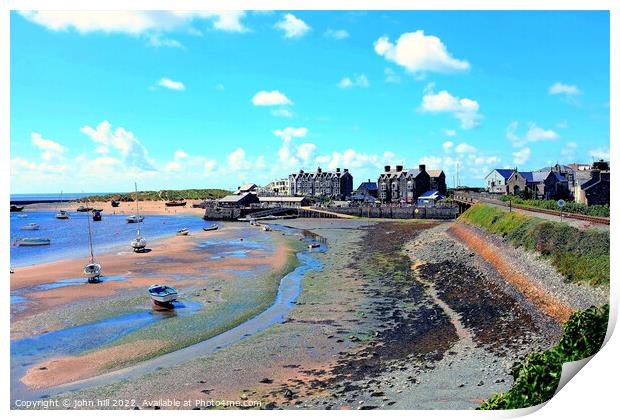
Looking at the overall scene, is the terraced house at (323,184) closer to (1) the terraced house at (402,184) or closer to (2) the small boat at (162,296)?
(1) the terraced house at (402,184)

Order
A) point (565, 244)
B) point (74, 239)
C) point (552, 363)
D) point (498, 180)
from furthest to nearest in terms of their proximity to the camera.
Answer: point (498, 180) < point (74, 239) < point (565, 244) < point (552, 363)

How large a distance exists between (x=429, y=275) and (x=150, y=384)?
21.7 meters

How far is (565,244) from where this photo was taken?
26078 millimetres

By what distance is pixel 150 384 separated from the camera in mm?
17141

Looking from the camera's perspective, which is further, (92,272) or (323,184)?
(323,184)

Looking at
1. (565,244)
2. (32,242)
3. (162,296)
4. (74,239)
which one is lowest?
(74,239)

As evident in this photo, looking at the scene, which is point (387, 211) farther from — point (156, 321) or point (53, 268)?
point (156, 321)

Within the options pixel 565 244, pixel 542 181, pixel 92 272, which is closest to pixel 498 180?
pixel 542 181

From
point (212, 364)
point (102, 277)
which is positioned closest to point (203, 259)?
point (102, 277)

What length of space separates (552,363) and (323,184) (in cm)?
11965

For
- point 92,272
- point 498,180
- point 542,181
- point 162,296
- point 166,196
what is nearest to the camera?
point 162,296

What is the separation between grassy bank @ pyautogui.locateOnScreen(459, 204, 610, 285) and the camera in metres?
21.7

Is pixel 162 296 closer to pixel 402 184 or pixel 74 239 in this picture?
pixel 74 239

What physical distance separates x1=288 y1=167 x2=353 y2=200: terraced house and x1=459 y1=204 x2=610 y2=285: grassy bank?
88.7 meters
